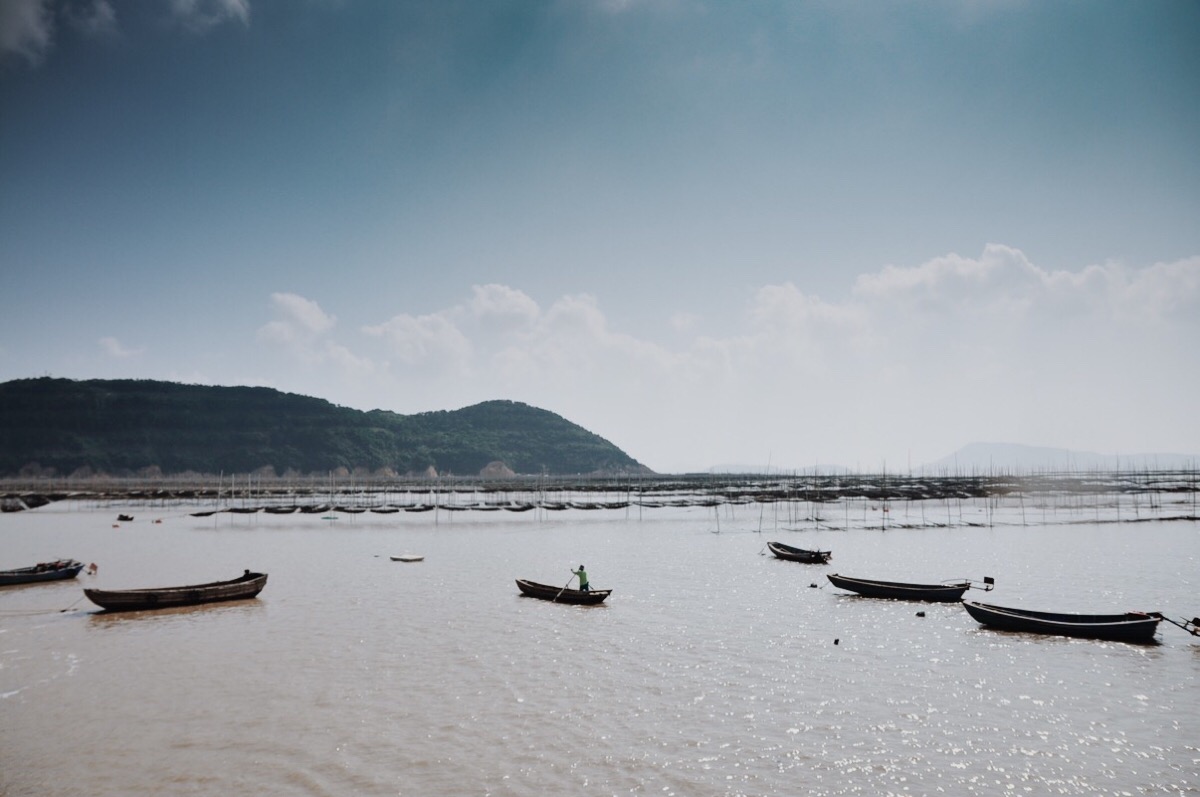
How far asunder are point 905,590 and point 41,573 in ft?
120

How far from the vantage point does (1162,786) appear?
10.3m

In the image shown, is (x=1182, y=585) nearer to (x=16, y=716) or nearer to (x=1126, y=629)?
(x=1126, y=629)

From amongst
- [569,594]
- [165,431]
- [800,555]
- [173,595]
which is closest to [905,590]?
[800,555]

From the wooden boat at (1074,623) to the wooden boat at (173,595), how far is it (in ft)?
83.9

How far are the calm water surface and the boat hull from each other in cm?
57

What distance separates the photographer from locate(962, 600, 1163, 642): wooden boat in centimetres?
1852

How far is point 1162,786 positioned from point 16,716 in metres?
21.0

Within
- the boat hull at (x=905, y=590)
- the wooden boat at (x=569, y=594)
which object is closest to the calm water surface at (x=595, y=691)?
the wooden boat at (x=569, y=594)

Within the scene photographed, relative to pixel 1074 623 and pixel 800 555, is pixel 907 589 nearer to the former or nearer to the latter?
pixel 1074 623

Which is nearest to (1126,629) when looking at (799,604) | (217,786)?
(799,604)

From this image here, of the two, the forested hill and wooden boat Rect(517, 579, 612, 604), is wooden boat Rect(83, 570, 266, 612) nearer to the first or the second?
wooden boat Rect(517, 579, 612, 604)

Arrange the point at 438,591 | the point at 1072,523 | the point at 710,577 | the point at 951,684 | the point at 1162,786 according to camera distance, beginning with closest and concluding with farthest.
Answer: the point at 1162,786, the point at 951,684, the point at 438,591, the point at 710,577, the point at 1072,523

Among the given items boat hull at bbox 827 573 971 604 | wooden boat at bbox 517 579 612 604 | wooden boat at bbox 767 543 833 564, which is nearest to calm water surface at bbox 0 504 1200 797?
wooden boat at bbox 517 579 612 604

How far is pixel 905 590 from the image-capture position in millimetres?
25328
